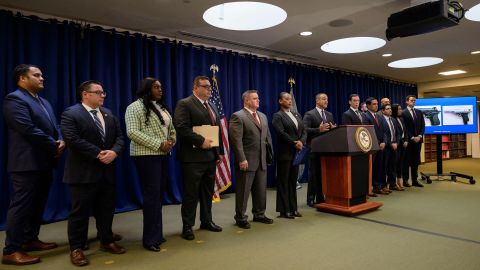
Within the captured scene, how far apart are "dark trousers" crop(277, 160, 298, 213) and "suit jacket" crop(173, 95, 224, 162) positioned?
0.96 m

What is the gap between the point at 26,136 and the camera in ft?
8.35

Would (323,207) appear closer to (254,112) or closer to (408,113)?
(254,112)

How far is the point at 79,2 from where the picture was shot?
3.73 metres

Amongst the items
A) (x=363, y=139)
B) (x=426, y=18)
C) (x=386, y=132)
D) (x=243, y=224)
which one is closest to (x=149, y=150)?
(x=243, y=224)

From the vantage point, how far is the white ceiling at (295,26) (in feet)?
12.7

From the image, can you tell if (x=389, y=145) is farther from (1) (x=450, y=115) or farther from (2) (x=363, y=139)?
(1) (x=450, y=115)

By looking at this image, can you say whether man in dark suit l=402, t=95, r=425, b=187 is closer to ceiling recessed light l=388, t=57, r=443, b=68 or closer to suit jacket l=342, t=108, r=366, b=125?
suit jacket l=342, t=108, r=366, b=125

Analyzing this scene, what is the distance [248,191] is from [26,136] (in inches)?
79.0

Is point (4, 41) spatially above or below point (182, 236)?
above

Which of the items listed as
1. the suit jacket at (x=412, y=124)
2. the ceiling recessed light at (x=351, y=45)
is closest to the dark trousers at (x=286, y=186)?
the ceiling recessed light at (x=351, y=45)

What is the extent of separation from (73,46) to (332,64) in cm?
523

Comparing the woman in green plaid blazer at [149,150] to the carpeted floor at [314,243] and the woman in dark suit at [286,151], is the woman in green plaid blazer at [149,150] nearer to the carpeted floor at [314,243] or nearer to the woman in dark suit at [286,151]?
the carpeted floor at [314,243]

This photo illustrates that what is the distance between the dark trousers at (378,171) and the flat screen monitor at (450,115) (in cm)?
215

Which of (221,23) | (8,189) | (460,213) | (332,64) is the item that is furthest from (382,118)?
(8,189)
